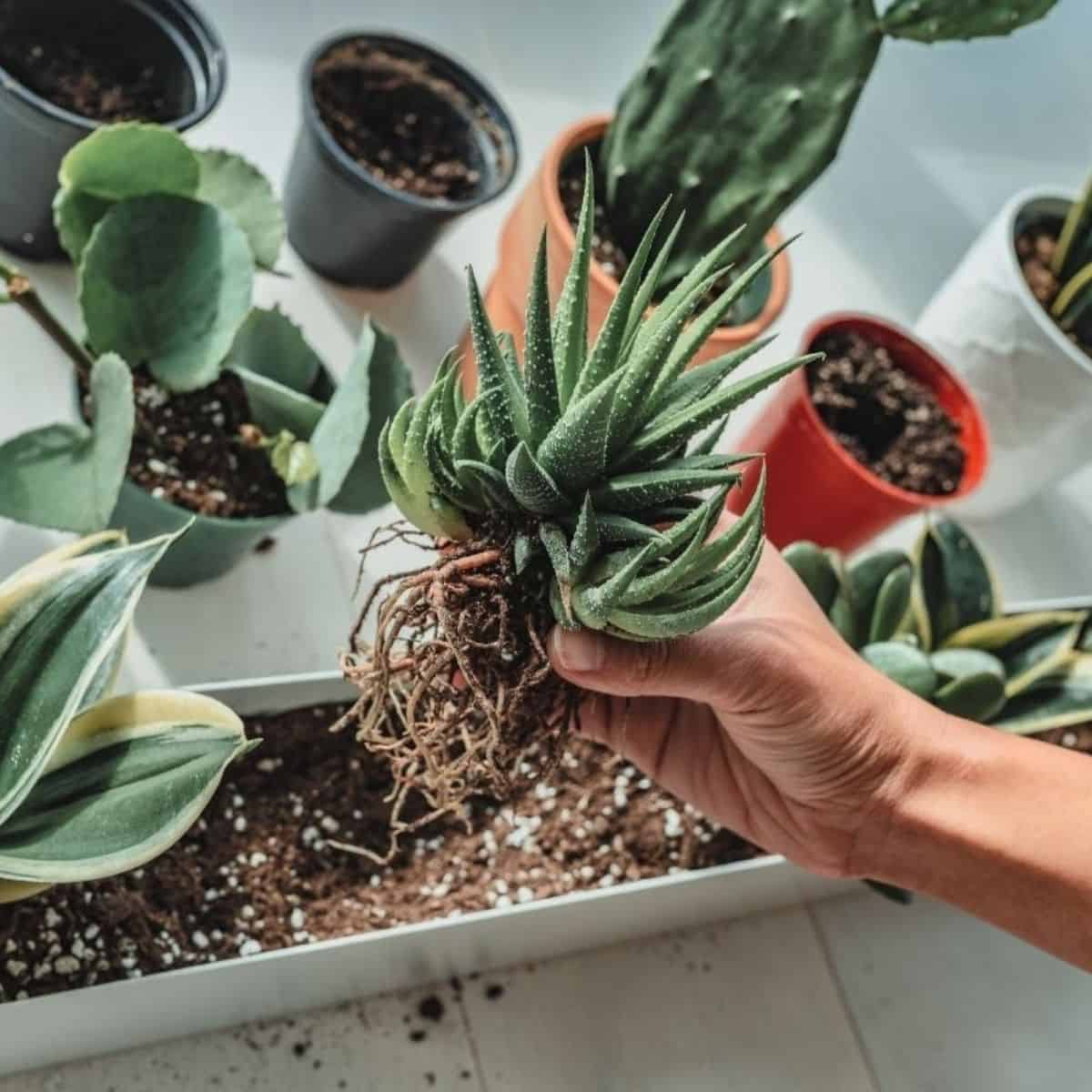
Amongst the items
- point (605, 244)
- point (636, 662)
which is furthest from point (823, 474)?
point (636, 662)

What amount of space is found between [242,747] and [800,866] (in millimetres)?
461

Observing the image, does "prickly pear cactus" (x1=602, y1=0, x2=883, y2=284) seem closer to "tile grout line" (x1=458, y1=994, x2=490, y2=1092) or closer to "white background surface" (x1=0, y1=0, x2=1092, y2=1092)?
"white background surface" (x1=0, y1=0, x2=1092, y2=1092)

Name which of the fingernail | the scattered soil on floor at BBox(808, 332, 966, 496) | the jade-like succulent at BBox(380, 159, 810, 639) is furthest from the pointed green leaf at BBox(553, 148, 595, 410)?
the scattered soil on floor at BBox(808, 332, 966, 496)

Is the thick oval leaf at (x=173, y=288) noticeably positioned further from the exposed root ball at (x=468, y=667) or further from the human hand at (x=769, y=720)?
the human hand at (x=769, y=720)

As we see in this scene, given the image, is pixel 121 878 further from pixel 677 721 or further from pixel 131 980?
pixel 677 721

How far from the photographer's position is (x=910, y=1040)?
42.2 inches

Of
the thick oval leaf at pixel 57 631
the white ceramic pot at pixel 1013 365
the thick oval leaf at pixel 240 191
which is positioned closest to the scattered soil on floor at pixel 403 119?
the thick oval leaf at pixel 240 191

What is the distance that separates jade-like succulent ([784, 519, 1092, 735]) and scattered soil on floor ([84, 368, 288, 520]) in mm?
406

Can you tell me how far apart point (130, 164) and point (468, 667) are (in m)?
0.45

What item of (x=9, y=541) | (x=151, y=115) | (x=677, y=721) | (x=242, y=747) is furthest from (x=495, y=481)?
(x=151, y=115)

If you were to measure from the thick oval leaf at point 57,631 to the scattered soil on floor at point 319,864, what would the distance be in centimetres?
19

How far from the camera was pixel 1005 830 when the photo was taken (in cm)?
81

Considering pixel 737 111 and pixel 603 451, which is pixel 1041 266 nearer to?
pixel 737 111

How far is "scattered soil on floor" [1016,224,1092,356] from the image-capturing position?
1329 millimetres
